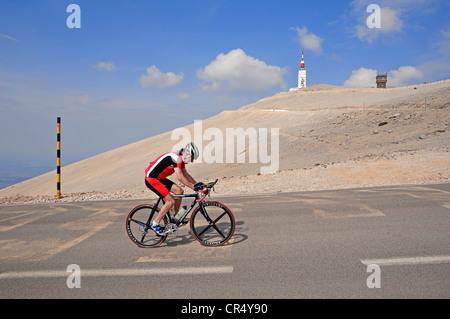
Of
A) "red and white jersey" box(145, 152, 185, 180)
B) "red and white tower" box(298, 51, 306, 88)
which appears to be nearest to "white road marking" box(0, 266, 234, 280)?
"red and white jersey" box(145, 152, 185, 180)

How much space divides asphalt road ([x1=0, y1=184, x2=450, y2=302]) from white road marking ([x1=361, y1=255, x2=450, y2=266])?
0.01 metres

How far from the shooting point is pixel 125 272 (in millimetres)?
4664

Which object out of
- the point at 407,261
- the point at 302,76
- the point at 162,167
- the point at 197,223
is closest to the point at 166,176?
the point at 162,167

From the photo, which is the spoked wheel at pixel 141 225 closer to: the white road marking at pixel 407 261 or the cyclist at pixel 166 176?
the cyclist at pixel 166 176

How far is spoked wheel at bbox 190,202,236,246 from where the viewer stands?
221 inches

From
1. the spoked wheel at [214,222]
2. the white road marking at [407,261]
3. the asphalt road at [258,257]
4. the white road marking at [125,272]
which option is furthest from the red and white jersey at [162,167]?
the white road marking at [407,261]

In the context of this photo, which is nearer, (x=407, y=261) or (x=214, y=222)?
(x=407, y=261)

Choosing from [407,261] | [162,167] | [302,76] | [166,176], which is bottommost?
[407,261]

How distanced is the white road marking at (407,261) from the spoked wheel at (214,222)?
212 centimetres

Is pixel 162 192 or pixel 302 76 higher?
pixel 302 76

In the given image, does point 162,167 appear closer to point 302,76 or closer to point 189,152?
point 189,152

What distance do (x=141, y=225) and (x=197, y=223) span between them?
1005mm
